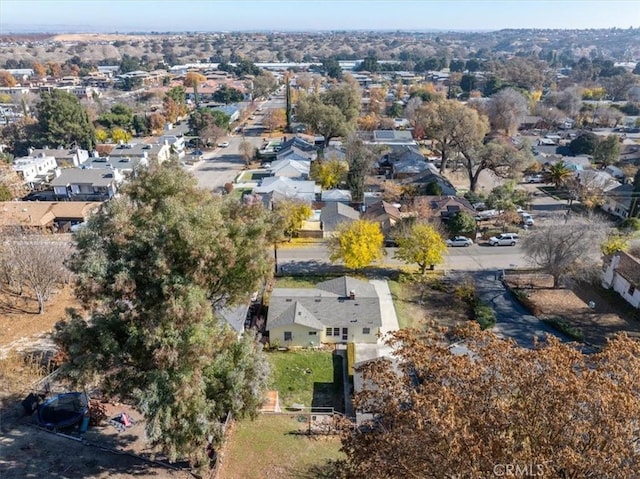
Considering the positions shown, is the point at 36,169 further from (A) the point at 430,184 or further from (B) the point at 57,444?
(B) the point at 57,444

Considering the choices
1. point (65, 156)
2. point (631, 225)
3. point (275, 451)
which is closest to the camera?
point (275, 451)

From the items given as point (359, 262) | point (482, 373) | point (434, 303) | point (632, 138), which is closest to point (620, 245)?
point (434, 303)

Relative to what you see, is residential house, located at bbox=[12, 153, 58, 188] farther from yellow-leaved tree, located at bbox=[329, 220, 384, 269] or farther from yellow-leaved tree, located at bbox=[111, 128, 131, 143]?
yellow-leaved tree, located at bbox=[329, 220, 384, 269]

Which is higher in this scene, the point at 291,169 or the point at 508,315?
the point at 291,169

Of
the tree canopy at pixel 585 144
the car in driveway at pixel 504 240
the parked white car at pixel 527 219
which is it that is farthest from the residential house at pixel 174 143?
the tree canopy at pixel 585 144

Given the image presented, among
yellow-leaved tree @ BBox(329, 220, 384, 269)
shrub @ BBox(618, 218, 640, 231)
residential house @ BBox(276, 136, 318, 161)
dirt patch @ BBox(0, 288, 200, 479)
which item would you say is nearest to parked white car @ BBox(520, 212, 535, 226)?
shrub @ BBox(618, 218, 640, 231)

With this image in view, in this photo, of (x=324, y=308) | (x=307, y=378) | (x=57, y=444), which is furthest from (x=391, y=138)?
(x=57, y=444)
